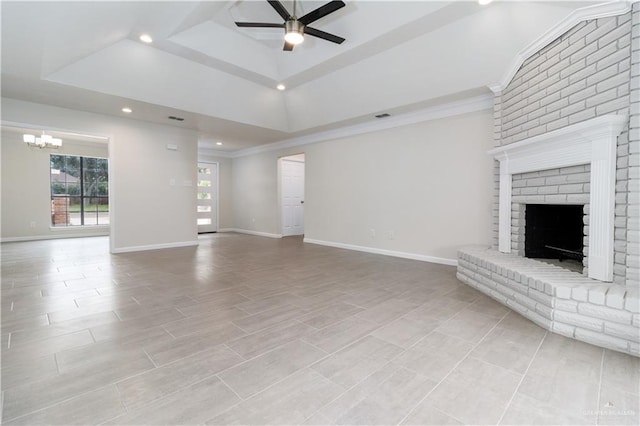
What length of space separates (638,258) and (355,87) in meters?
3.81

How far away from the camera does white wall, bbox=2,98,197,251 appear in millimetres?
5102

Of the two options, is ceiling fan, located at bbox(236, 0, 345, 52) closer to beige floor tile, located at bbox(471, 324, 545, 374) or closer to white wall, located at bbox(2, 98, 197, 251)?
beige floor tile, located at bbox(471, 324, 545, 374)

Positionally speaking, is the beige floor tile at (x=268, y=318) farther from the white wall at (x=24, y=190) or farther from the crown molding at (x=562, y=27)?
the white wall at (x=24, y=190)

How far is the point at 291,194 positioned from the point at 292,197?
0.09 metres

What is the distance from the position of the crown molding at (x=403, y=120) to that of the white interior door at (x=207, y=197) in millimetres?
2558

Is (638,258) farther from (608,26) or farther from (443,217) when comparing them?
(443,217)

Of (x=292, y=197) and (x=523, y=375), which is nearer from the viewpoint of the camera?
(x=523, y=375)

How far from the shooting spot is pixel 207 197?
8.95 metres

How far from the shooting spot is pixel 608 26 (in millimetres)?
2438

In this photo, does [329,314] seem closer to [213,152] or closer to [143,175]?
[143,175]

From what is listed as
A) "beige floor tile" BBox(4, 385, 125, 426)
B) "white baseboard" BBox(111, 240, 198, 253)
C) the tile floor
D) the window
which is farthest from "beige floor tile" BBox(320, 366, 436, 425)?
the window

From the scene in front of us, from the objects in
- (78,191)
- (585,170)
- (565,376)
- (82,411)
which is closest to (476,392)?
(565,376)

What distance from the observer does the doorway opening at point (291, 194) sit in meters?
7.90

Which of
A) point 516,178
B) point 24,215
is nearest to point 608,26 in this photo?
point 516,178
